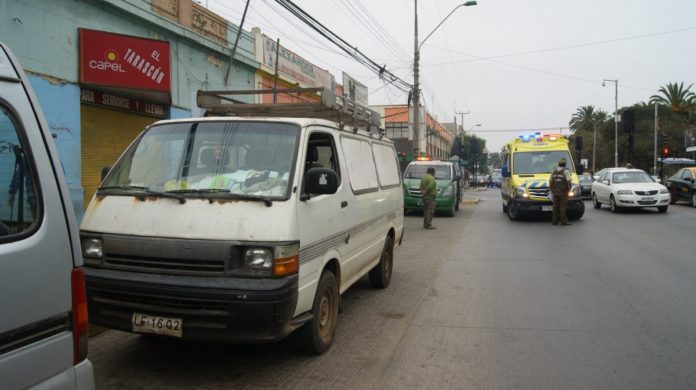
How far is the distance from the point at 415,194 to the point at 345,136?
469 inches

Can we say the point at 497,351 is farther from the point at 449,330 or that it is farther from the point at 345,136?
the point at 345,136

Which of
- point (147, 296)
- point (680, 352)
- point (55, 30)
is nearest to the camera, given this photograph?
point (147, 296)

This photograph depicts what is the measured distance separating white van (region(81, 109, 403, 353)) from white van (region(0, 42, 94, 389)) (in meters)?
1.31

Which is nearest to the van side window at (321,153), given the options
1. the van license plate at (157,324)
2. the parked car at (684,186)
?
the van license plate at (157,324)

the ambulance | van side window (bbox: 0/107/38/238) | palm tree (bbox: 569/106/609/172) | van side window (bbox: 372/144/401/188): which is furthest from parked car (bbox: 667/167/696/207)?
palm tree (bbox: 569/106/609/172)

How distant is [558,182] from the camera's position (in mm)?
14180

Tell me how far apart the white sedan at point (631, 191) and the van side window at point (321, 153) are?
15.4 m

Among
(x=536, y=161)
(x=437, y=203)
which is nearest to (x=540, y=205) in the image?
(x=536, y=161)

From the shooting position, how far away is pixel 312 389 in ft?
12.6

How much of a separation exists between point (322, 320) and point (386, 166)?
3.07 metres

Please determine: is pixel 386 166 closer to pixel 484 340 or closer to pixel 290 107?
pixel 290 107

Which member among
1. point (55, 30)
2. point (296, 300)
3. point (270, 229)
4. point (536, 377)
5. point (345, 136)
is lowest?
point (536, 377)

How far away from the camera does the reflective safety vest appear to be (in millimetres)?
14133

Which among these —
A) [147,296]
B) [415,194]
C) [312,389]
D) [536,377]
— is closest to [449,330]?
[536,377]
